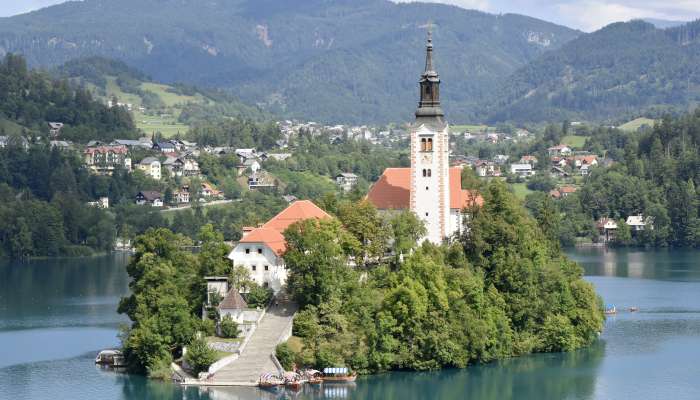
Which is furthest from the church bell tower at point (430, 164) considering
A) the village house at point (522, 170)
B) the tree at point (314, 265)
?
the village house at point (522, 170)

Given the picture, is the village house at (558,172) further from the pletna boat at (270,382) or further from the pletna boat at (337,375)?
the pletna boat at (270,382)

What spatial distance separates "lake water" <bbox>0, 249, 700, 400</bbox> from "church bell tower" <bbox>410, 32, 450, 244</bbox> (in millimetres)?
8471

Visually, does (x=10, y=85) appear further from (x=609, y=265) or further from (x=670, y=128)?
(x=609, y=265)

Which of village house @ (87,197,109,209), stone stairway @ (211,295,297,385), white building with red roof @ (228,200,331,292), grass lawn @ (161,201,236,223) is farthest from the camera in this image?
village house @ (87,197,109,209)

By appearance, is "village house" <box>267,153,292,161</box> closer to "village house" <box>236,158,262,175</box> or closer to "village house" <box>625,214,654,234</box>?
"village house" <box>236,158,262,175</box>

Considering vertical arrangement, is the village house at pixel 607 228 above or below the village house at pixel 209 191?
below

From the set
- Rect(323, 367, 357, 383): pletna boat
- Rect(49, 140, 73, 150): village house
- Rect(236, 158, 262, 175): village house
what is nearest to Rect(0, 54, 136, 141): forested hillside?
Rect(49, 140, 73, 150): village house

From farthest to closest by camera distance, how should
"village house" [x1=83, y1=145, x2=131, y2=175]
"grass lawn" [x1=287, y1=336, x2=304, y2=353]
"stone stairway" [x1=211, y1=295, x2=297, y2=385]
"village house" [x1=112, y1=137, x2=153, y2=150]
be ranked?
1. "village house" [x1=112, y1=137, x2=153, y2=150]
2. "village house" [x1=83, y1=145, x2=131, y2=175]
3. "grass lawn" [x1=287, y1=336, x2=304, y2=353]
4. "stone stairway" [x1=211, y1=295, x2=297, y2=385]

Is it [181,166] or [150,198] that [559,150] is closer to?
[181,166]

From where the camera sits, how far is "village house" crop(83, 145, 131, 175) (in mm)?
155750

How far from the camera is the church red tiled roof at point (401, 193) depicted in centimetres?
7125

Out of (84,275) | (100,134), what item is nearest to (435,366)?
(84,275)

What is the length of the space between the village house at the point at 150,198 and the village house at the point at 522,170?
49048 millimetres

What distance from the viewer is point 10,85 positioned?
17500 cm
